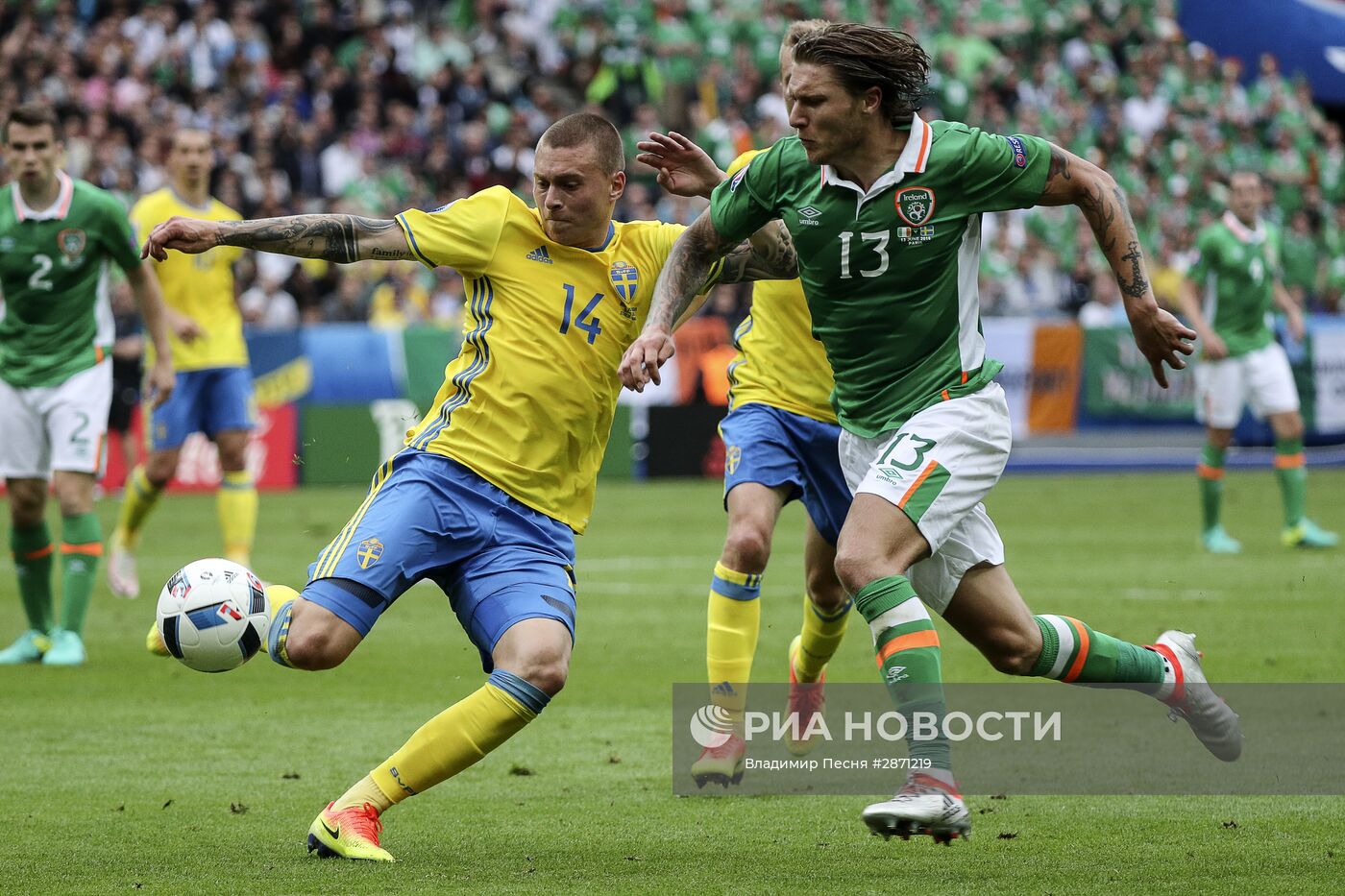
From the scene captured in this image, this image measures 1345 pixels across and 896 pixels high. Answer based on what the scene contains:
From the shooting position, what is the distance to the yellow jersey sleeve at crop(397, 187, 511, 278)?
5422 millimetres

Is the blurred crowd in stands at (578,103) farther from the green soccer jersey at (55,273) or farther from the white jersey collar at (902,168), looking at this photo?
the white jersey collar at (902,168)

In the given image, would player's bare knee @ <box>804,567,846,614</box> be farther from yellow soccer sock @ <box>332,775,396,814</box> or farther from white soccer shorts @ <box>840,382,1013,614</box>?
yellow soccer sock @ <box>332,775,396,814</box>

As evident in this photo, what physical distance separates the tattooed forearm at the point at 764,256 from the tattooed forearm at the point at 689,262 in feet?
0.89

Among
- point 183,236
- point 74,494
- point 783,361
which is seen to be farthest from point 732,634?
point 74,494

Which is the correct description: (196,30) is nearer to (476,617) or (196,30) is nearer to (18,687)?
(18,687)

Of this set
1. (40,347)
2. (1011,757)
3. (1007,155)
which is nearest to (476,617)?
(1007,155)

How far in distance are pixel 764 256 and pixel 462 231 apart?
39.3 inches

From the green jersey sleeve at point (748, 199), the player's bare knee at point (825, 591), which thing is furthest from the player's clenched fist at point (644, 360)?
the player's bare knee at point (825, 591)

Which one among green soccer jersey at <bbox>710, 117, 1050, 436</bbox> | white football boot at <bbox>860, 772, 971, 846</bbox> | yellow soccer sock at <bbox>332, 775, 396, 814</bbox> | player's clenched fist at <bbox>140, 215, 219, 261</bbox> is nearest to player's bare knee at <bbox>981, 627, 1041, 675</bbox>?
green soccer jersey at <bbox>710, 117, 1050, 436</bbox>

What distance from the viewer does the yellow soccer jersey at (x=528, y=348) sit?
5.50m

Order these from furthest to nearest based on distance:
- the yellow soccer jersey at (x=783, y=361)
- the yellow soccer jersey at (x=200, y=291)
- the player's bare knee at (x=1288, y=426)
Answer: the player's bare knee at (x=1288, y=426), the yellow soccer jersey at (x=200, y=291), the yellow soccer jersey at (x=783, y=361)

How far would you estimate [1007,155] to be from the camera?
5.19 meters

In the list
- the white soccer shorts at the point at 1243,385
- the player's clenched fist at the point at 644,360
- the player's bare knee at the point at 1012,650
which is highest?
the player's clenched fist at the point at 644,360

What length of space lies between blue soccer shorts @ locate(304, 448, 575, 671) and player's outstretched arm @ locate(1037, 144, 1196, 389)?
182 cm
